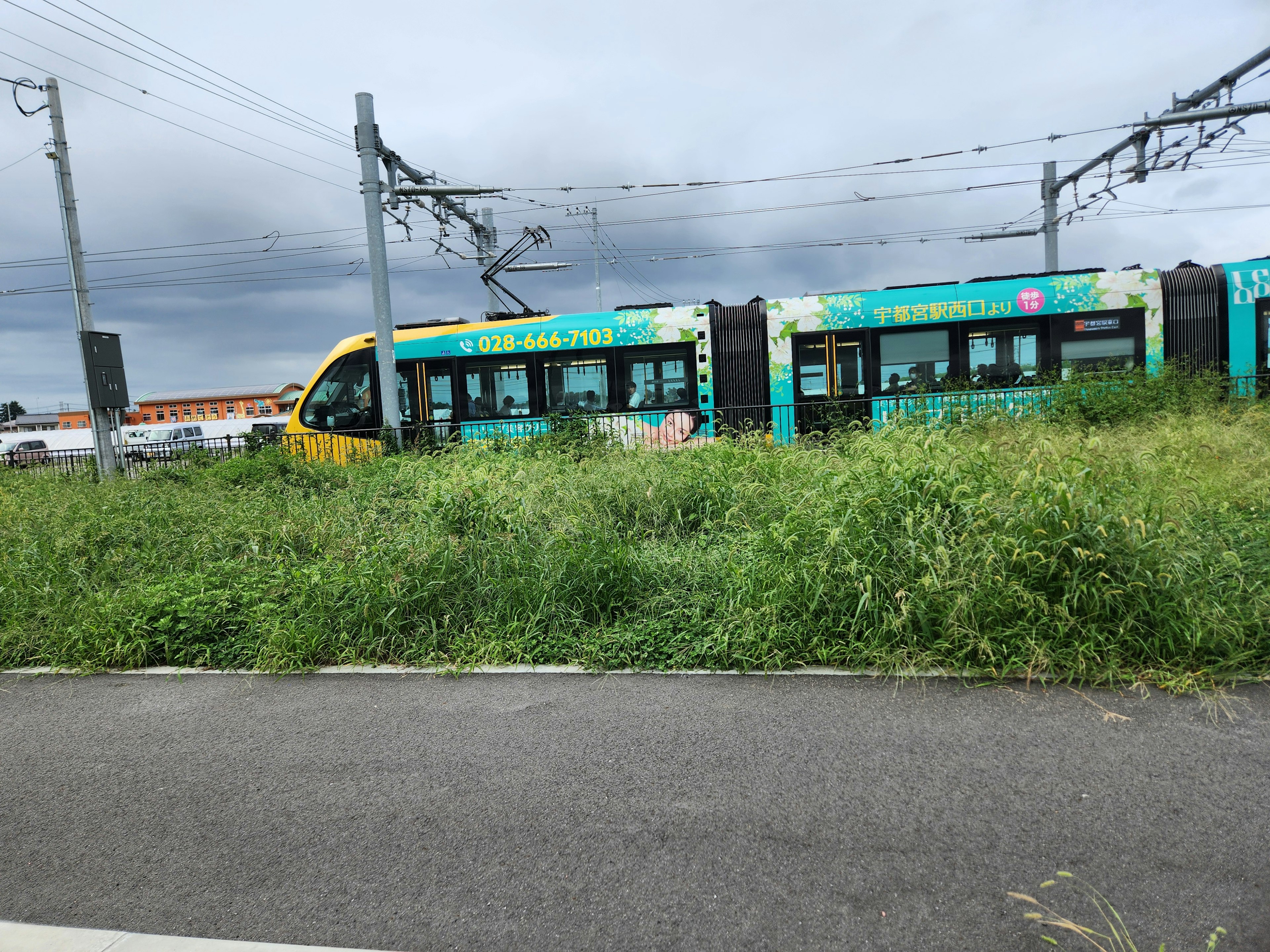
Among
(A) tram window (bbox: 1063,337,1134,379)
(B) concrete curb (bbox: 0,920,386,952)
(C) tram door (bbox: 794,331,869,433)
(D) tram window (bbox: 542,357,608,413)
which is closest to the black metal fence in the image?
(C) tram door (bbox: 794,331,869,433)

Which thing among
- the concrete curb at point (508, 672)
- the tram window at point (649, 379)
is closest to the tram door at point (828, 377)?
the tram window at point (649, 379)

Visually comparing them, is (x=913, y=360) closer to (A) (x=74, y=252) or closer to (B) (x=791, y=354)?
(B) (x=791, y=354)

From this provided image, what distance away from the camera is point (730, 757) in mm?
3365

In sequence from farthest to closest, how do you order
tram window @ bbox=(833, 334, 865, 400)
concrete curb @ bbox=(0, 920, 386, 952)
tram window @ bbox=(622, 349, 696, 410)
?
1. tram window @ bbox=(622, 349, 696, 410)
2. tram window @ bbox=(833, 334, 865, 400)
3. concrete curb @ bbox=(0, 920, 386, 952)

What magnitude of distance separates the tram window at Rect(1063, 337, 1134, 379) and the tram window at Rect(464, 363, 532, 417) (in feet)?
33.3

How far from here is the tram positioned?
12969 mm

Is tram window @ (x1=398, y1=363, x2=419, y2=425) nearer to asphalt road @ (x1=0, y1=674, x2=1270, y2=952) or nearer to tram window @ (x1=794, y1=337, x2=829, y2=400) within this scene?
tram window @ (x1=794, y1=337, x2=829, y2=400)

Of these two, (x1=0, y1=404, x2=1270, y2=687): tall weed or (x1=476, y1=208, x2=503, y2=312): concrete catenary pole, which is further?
(x1=476, y1=208, x2=503, y2=312): concrete catenary pole

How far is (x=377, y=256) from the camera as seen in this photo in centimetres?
1376

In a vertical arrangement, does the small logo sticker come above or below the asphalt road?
above

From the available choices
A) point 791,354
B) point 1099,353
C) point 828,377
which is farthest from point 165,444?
point 1099,353

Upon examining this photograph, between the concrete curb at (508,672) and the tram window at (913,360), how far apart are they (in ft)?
34.2

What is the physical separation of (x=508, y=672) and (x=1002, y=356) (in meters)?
12.2

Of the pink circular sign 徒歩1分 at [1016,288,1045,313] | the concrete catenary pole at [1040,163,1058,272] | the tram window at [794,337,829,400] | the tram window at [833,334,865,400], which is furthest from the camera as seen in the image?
the concrete catenary pole at [1040,163,1058,272]
